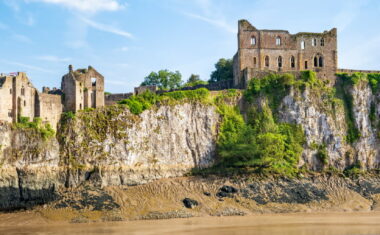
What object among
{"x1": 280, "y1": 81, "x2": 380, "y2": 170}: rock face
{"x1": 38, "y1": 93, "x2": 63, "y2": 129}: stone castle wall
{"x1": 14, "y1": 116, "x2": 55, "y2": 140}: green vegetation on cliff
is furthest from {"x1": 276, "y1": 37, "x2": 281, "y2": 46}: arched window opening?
{"x1": 14, "y1": 116, "x2": 55, "y2": 140}: green vegetation on cliff

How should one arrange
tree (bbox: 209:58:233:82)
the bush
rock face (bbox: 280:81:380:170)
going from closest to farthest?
the bush < rock face (bbox: 280:81:380:170) < tree (bbox: 209:58:233:82)

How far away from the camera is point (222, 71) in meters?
75.6

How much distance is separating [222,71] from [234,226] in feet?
116

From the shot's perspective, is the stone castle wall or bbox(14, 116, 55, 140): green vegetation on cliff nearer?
bbox(14, 116, 55, 140): green vegetation on cliff

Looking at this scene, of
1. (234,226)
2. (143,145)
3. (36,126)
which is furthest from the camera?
(143,145)

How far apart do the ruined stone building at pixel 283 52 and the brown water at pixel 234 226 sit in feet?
66.8

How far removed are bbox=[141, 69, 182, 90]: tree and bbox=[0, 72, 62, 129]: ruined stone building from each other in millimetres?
21990

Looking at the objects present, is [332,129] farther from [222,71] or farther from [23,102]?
[23,102]

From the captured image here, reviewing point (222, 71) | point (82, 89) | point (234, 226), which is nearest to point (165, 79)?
point (222, 71)

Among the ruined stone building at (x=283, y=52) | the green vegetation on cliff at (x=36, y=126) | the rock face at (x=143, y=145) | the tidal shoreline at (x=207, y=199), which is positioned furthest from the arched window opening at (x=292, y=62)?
the green vegetation on cliff at (x=36, y=126)

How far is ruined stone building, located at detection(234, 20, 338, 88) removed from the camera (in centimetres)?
6450

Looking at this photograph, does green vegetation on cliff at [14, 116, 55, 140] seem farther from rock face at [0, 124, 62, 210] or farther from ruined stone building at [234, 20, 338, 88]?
ruined stone building at [234, 20, 338, 88]

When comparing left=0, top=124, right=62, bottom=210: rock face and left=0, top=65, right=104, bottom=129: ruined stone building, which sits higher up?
left=0, top=65, right=104, bottom=129: ruined stone building

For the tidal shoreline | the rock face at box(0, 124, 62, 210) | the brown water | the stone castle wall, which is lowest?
the brown water
